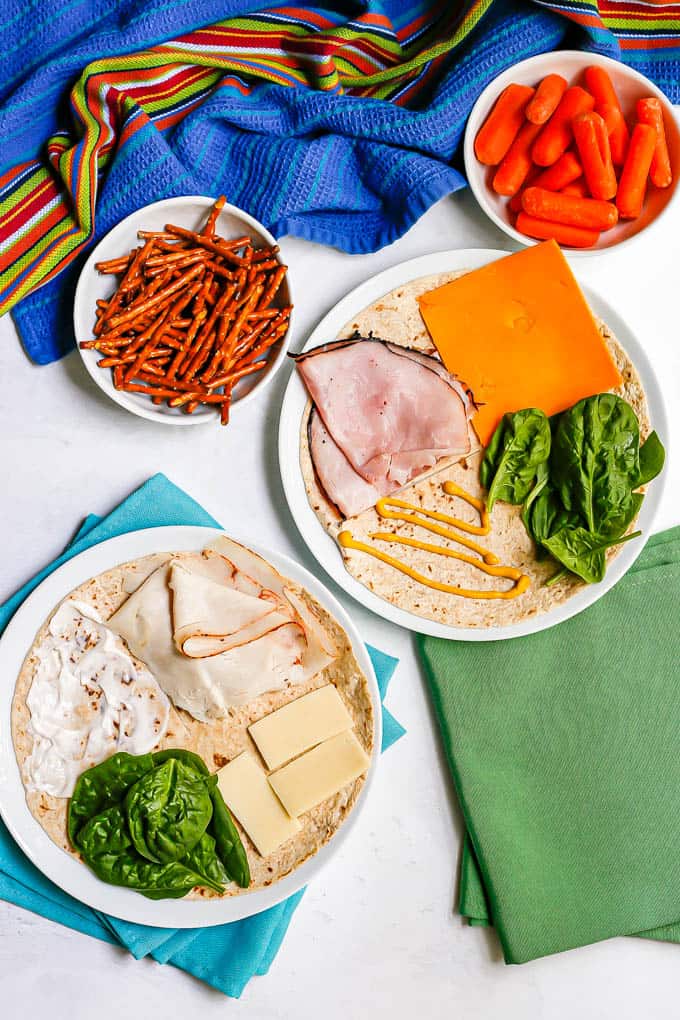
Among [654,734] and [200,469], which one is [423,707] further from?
[200,469]

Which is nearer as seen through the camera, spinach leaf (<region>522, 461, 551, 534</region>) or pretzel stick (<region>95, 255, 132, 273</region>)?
pretzel stick (<region>95, 255, 132, 273</region>)

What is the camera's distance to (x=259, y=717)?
2.09 m

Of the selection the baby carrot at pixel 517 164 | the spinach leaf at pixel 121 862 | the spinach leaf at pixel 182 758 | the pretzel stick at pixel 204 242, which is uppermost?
the pretzel stick at pixel 204 242

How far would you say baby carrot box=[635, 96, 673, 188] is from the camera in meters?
2.12

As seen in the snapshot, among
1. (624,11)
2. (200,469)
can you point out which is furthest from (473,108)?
(200,469)

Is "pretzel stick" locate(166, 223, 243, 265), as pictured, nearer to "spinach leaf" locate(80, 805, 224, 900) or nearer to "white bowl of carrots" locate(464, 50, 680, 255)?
"white bowl of carrots" locate(464, 50, 680, 255)

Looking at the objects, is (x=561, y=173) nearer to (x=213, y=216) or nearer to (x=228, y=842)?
(x=213, y=216)

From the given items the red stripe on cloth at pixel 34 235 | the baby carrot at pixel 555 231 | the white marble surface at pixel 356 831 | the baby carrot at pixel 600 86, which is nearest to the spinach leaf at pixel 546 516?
the white marble surface at pixel 356 831

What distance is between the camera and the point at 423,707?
225 centimetres

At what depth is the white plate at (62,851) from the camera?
1986 millimetres

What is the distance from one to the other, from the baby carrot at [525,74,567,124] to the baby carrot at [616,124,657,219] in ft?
0.65

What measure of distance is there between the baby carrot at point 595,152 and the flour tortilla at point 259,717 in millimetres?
1174

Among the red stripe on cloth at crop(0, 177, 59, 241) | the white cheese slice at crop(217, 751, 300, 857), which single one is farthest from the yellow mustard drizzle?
the red stripe on cloth at crop(0, 177, 59, 241)

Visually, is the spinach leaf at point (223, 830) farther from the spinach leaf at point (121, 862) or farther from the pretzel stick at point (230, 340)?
the pretzel stick at point (230, 340)
